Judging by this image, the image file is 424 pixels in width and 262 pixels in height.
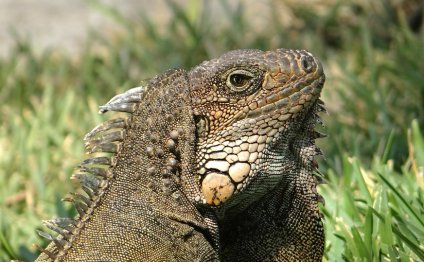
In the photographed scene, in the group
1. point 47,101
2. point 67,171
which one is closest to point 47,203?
point 67,171

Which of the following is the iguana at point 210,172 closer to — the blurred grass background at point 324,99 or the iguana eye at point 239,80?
the iguana eye at point 239,80

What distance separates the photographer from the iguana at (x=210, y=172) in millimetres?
3223

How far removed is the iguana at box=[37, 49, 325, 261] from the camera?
127 inches

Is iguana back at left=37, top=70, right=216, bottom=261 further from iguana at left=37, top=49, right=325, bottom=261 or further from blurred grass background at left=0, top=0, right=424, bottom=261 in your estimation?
blurred grass background at left=0, top=0, right=424, bottom=261

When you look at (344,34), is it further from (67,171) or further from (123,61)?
(67,171)

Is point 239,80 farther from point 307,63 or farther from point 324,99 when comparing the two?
point 324,99

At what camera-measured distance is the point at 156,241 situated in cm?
319

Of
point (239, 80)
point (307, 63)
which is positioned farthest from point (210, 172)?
point (307, 63)

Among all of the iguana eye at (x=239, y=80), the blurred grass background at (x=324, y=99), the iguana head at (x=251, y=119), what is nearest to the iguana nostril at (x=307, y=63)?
the iguana head at (x=251, y=119)

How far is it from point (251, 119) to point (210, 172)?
0.25 meters

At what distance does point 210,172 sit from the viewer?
130 inches

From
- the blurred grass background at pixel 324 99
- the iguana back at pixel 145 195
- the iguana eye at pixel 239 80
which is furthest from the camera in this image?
the blurred grass background at pixel 324 99

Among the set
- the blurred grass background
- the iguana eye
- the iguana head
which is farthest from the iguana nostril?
the blurred grass background

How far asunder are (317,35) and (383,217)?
435 centimetres
